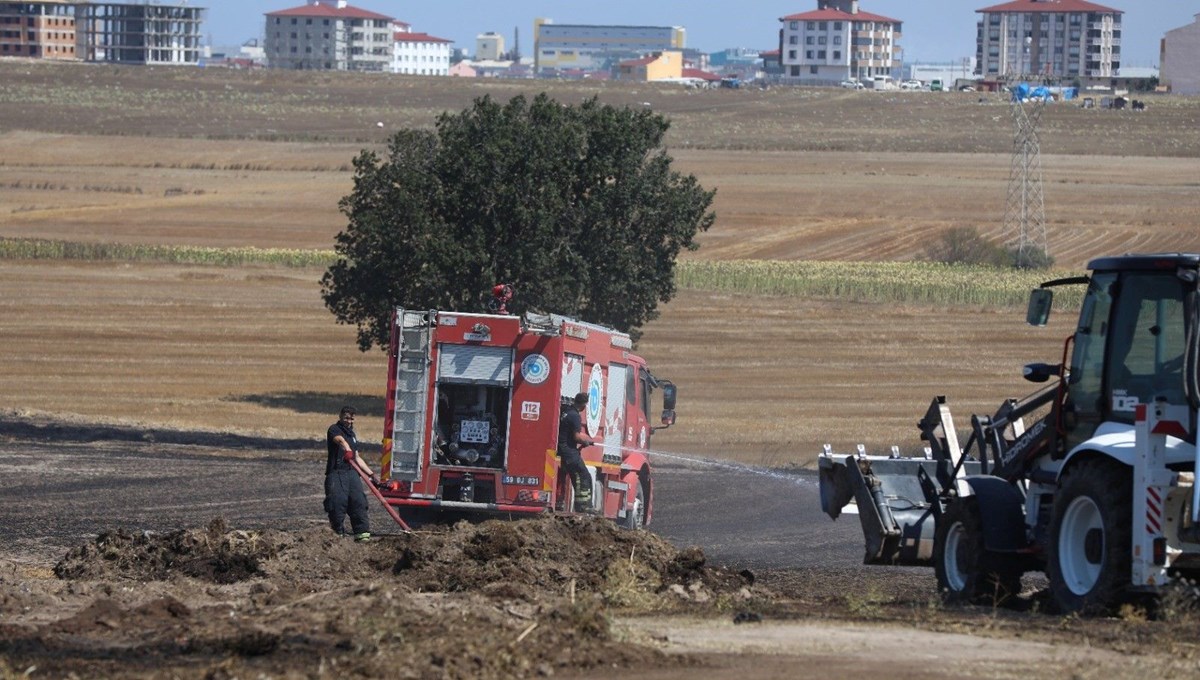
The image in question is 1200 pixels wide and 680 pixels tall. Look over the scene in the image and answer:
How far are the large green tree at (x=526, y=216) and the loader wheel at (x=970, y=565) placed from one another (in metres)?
16.4

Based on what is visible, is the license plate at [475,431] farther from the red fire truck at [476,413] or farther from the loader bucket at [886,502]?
the loader bucket at [886,502]

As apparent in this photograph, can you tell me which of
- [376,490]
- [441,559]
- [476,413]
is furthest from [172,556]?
[476,413]

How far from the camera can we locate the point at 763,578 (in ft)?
51.3

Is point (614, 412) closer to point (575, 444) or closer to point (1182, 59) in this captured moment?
point (575, 444)

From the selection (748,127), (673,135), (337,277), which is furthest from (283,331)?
(748,127)

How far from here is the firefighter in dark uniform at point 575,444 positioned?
1831cm

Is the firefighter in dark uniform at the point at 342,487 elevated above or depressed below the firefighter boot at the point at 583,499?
above

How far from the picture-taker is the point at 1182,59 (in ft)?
598

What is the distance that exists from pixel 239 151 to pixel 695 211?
65.0 m

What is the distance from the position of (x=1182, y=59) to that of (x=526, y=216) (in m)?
169

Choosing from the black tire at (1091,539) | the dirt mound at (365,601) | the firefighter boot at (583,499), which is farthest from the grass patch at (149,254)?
the black tire at (1091,539)

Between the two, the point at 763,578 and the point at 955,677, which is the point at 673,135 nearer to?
the point at 763,578

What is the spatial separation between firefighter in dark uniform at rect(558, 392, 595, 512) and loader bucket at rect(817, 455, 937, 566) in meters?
3.85

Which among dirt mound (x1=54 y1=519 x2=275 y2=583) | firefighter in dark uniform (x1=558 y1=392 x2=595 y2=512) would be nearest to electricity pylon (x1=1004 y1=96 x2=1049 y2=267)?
firefighter in dark uniform (x1=558 y1=392 x2=595 y2=512)
